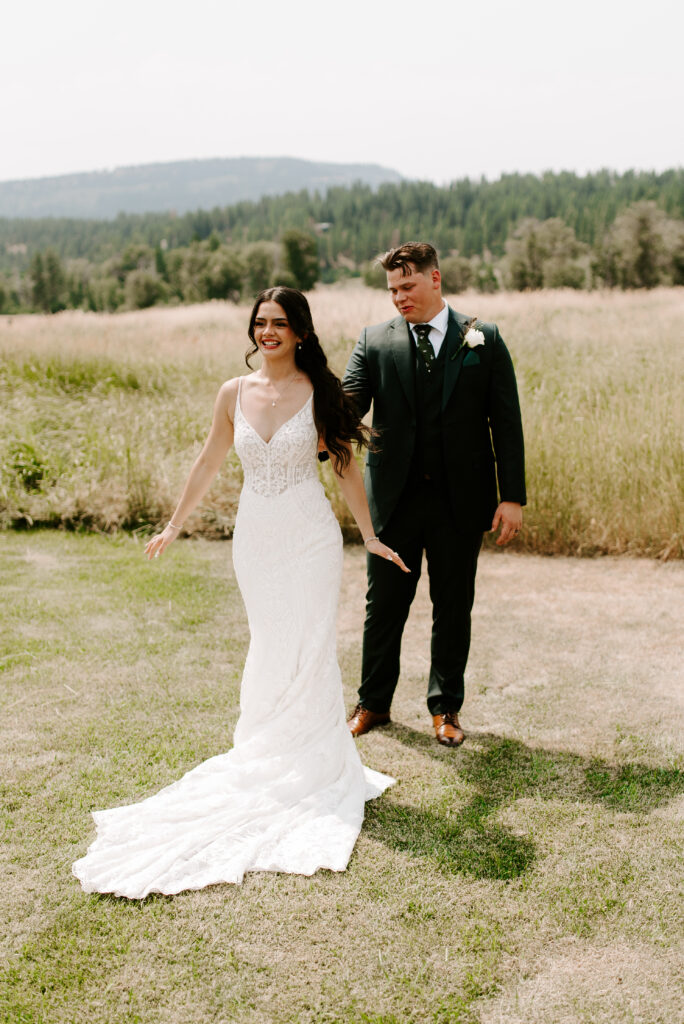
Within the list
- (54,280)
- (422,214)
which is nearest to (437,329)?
(54,280)

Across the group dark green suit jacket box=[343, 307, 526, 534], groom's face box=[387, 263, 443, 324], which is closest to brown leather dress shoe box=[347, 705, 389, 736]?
dark green suit jacket box=[343, 307, 526, 534]

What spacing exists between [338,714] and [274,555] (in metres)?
0.69

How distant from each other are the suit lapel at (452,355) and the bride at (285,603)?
1.63 feet

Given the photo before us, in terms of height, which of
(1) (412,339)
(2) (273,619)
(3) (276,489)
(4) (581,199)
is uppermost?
(4) (581,199)

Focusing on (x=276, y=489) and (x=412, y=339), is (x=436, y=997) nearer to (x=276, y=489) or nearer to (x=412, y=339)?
(x=276, y=489)

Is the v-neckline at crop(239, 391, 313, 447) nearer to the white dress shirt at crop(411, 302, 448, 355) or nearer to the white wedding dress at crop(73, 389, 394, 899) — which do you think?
the white wedding dress at crop(73, 389, 394, 899)

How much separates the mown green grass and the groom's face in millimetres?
1995

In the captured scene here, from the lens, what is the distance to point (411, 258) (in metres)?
3.52

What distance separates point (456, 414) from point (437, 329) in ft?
1.29

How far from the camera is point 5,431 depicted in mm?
8930

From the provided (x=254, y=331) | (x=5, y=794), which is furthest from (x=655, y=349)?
(x=5, y=794)

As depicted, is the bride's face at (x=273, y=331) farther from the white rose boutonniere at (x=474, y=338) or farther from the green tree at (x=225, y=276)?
the green tree at (x=225, y=276)

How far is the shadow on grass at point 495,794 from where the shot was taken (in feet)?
9.87

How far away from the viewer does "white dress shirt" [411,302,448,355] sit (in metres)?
3.68
